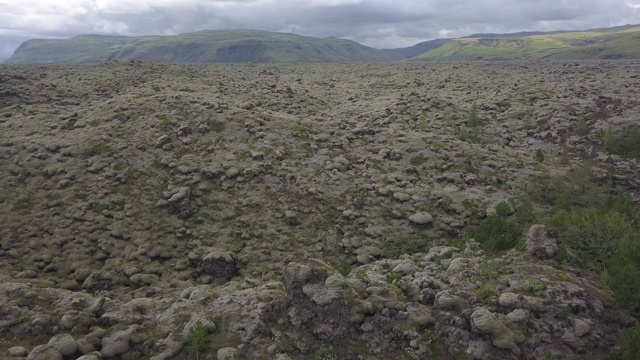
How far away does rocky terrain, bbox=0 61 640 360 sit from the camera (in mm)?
11984

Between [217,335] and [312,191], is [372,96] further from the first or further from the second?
[217,335]

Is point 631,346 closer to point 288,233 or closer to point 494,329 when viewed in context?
point 494,329

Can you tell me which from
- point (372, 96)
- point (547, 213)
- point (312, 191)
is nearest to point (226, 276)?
point (312, 191)

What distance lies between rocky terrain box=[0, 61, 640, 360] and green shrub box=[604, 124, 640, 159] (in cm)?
148

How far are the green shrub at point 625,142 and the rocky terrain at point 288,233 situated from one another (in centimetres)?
148

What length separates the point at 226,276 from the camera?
17.0 meters

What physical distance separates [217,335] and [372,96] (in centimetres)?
4748

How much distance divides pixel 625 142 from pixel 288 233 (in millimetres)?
28575

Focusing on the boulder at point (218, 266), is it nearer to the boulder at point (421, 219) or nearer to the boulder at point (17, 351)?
the boulder at point (17, 351)

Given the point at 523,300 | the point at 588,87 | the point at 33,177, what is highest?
the point at 588,87

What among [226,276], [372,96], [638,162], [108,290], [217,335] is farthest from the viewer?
[372,96]

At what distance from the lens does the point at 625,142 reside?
31.8 m

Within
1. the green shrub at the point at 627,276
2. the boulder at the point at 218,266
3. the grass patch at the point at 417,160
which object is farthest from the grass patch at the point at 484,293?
the grass patch at the point at 417,160

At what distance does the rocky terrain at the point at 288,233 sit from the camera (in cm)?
1198
